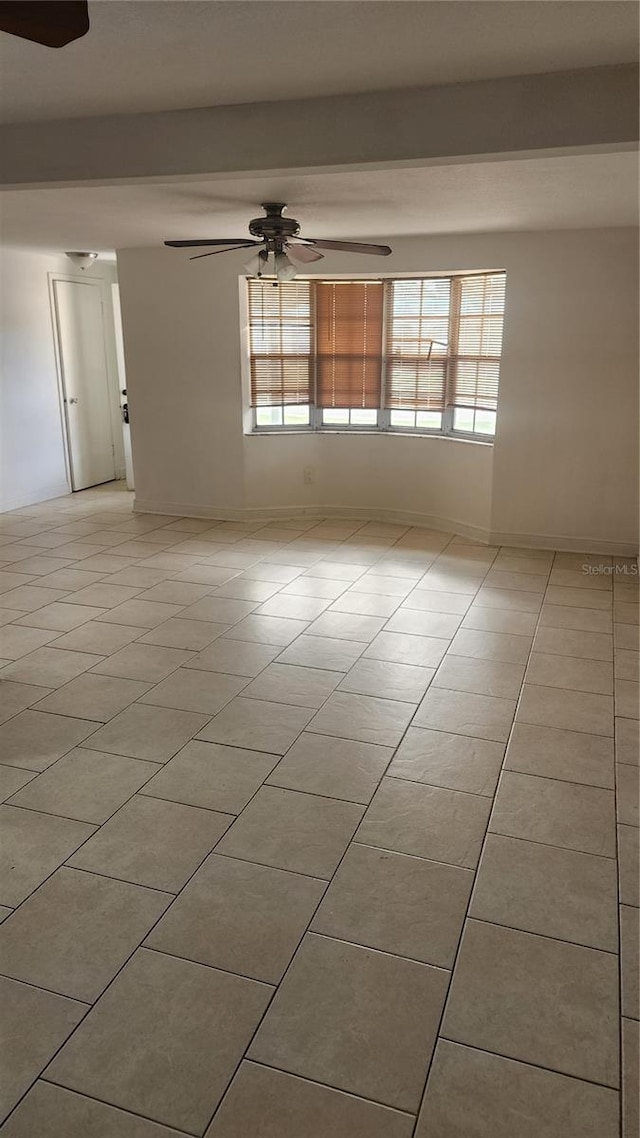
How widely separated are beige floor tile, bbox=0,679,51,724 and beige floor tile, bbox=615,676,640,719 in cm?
259

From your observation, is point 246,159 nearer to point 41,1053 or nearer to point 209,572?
point 209,572

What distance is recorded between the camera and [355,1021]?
5.86ft

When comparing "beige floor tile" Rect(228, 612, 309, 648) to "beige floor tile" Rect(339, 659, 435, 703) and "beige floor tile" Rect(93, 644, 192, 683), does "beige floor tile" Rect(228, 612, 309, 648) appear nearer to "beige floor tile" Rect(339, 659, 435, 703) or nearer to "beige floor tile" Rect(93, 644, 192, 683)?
"beige floor tile" Rect(93, 644, 192, 683)

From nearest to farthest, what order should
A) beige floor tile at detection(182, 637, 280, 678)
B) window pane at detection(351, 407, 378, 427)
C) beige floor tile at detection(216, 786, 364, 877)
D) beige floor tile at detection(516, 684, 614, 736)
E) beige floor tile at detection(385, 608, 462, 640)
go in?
beige floor tile at detection(216, 786, 364, 877) → beige floor tile at detection(516, 684, 614, 736) → beige floor tile at detection(182, 637, 280, 678) → beige floor tile at detection(385, 608, 462, 640) → window pane at detection(351, 407, 378, 427)

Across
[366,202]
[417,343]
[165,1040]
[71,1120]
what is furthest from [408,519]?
[71,1120]

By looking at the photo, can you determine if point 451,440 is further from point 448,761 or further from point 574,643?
point 448,761

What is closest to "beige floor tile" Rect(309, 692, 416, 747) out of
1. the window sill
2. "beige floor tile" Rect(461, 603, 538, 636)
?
"beige floor tile" Rect(461, 603, 538, 636)

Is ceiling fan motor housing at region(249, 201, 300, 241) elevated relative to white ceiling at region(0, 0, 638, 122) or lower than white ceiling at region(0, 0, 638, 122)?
lower

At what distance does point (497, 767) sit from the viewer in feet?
9.32

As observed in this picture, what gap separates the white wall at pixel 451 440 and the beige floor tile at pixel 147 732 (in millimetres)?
3467

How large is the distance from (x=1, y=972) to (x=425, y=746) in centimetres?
167

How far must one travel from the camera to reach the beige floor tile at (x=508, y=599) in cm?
453

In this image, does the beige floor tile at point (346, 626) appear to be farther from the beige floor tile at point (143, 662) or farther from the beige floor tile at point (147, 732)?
the beige floor tile at point (147, 732)

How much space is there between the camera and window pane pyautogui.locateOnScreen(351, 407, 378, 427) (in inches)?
261
